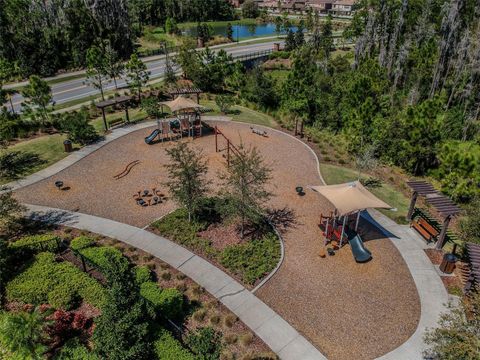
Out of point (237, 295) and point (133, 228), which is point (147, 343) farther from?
point (133, 228)

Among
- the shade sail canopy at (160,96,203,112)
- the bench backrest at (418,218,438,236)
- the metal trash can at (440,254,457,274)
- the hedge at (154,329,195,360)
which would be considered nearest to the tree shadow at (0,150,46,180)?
the shade sail canopy at (160,96,203,112)

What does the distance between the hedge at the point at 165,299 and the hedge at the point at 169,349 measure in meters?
1.26

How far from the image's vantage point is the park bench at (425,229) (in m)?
20.1

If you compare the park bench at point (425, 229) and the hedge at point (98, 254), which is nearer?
the hedge at point (98, 254)

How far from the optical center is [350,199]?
19250mm

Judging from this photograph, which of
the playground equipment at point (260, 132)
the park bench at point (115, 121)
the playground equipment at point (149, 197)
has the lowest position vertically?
the playground equipment at point (149, 197)

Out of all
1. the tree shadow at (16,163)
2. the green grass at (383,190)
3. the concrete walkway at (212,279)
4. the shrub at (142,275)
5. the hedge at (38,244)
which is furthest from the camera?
the tree shadow at (16,163)

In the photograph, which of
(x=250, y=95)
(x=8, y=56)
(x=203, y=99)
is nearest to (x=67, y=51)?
(x=8, y=56)

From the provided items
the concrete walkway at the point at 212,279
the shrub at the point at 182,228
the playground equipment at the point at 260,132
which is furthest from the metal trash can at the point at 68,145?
the playground equipment at the point at 260,132

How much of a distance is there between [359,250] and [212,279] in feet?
26.0

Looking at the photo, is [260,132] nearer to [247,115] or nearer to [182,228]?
[247,115]

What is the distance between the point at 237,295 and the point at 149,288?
13.2 ft

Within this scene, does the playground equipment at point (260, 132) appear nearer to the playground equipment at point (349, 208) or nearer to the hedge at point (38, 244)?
the playground equipment at point (349, 208)

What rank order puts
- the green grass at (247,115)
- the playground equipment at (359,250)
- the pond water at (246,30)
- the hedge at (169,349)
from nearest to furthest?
the hedge at (169,349) → the playground equipment at (359,250) → the green grass at (247,115) → the pond water at (246,30)
